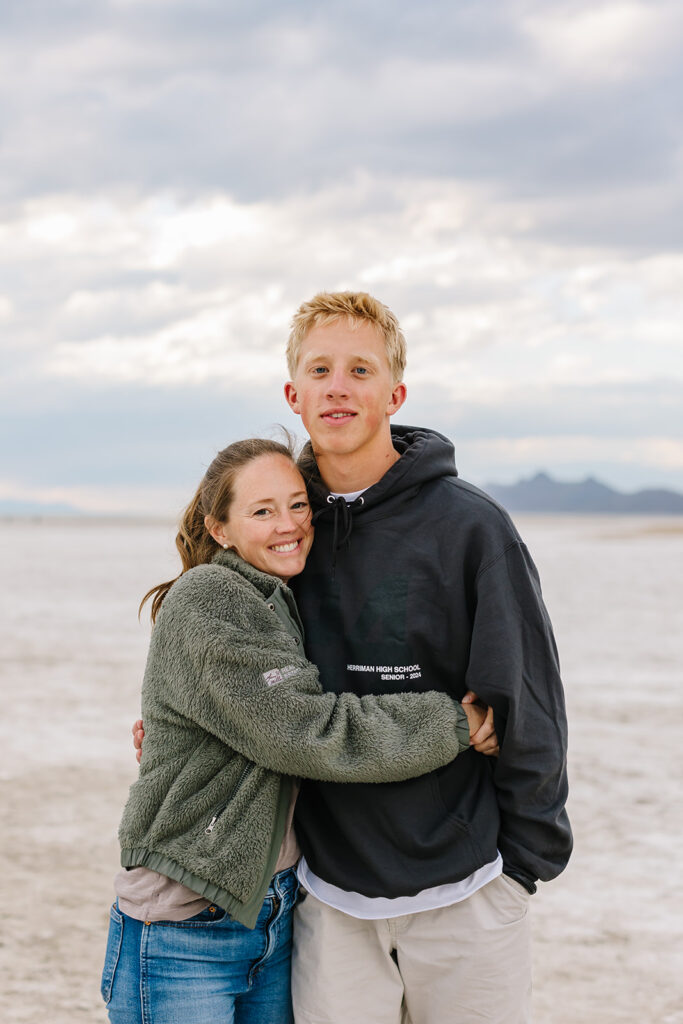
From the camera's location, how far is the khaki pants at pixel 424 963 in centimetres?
281

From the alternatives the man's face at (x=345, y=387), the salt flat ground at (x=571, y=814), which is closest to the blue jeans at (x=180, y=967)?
the man's face at (x=345, y=387)

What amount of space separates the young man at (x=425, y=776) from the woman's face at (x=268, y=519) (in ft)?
0.41

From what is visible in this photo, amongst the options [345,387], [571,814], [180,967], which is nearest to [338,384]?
[345,387]

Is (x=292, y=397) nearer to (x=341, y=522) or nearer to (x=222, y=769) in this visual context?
(x=341, y=522)

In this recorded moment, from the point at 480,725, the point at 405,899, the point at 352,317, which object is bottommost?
the point at 405,899

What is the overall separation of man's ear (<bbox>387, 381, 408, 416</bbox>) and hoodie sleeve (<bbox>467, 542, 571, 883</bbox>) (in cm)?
56

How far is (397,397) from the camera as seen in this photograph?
3.08 meters

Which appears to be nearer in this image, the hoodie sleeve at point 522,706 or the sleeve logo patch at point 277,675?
the sleeve logo patch at point 277,675

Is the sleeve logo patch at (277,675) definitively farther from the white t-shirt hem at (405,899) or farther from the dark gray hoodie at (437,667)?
the white t-shirt hem at (405,899)

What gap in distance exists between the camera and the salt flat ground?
4730mm

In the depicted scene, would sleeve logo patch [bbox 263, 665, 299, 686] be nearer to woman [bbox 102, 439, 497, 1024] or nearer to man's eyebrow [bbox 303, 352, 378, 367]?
woman [bbox 102, 439, 497, 1024]

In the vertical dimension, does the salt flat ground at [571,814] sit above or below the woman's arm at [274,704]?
below

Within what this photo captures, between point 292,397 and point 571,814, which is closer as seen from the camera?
point 292,397

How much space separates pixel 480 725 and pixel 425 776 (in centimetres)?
20
